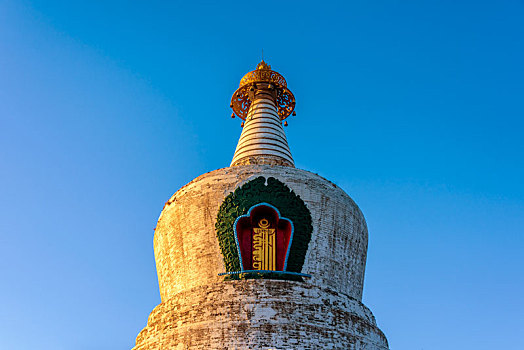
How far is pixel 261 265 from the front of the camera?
46.8 ft

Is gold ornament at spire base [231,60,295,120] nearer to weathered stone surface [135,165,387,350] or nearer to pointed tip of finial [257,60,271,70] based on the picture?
pointed tip of finial [257,60,271,70]

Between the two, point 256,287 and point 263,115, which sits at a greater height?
point 263,115

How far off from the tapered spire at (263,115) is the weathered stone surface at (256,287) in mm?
2236

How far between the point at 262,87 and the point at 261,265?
7.93 metres

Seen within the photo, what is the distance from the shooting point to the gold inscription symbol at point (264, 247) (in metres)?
14.3

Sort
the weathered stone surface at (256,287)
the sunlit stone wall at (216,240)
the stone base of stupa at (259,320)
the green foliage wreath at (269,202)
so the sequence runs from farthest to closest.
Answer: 1. the sunlit stone wall at (216,240)
2. the green foliage wreath at (269,202)
3. the weathered stone surface at (256,287)
4. the stone base of stupa at (259,320)

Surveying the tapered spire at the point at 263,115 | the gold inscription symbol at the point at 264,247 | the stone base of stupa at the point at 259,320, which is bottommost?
the stone base of stupa at the point at 259,320

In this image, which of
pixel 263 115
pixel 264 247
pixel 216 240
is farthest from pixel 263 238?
pixel 263 115

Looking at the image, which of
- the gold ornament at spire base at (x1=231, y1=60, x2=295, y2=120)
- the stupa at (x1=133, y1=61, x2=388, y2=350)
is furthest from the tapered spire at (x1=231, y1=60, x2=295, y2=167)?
the stupa at (x1=133, y1=61, x2=388, y2=350)

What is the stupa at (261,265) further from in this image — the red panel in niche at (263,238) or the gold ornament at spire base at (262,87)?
the gold ornament at spire base at (262,87)

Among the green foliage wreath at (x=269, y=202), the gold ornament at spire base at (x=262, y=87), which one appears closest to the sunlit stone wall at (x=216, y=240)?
the green foliage wreath at (x=269, y=202)

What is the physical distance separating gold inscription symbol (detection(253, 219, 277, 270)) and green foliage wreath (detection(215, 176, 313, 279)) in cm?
44

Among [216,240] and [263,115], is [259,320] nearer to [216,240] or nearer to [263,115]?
[216,240]

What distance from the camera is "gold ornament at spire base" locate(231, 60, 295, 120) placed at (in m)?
20.3
